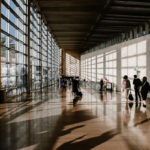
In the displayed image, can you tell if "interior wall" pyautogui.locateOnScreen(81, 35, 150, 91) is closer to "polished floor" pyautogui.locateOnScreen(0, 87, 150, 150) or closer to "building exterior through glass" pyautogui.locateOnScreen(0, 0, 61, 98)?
"polished floor" pyautogui.locateOnScreen(0, 87, 150, 150)

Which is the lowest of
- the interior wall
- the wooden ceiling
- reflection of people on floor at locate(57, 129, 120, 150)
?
reflection of people on floor at locate(57, 129, 120, 150)

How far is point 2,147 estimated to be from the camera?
13.0 ft

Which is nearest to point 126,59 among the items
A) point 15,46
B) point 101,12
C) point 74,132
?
point 101,12

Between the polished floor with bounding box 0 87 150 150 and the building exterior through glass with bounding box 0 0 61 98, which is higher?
the building exterior through glass with bounding box 0 0 61 98

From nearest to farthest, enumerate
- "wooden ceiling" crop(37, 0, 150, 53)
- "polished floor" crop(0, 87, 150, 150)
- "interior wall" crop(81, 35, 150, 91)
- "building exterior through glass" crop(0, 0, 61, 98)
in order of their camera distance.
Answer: "polished floor" crop(0, 87, 150, 150)
"building exterior through glass" crop(0, 0, 61, 98)
"interior wall" crop(81, 35, 150, 91)
"wooden ceiling" crop(37, 0, 150, 53)

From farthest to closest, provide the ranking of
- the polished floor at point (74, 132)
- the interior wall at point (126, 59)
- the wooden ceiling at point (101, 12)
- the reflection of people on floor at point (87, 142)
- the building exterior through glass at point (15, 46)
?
1. the wooden ceiling at point (101, 12)
2. the interior wall at point (126, 59)
3. the building exterior through glass at point (15, 46)
4. the polished floor at point (74, 132)
5. the reflection of people on floor at point (87, 142)

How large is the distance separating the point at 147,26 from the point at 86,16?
28.9 feet

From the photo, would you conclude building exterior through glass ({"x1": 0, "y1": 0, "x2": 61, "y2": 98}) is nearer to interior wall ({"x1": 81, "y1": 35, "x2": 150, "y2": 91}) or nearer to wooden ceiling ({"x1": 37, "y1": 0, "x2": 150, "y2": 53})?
wooden ceiling ({"x1": 37, "y1": 0, "x2": 150, "y2": 53})

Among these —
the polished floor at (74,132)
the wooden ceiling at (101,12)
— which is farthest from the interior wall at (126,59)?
the polished floor at (74,132)

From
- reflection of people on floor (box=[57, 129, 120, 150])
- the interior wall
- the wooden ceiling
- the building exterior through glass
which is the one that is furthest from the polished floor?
the wooden ceiling

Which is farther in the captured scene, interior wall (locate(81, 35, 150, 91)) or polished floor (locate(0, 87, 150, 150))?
interior wall (locate(81, 35, 150, 91))

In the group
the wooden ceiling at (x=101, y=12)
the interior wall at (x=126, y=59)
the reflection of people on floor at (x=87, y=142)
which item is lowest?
the reflection of people on floor at (x=87, y=142)

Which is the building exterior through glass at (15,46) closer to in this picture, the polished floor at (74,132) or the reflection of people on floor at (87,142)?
the polished floor at (74,132)

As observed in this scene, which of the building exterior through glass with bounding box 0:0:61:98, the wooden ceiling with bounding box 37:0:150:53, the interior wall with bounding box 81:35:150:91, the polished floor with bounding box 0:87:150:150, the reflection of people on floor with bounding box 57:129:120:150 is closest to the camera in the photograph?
the reflection of people on floor with bounding box 57:129:120:150
